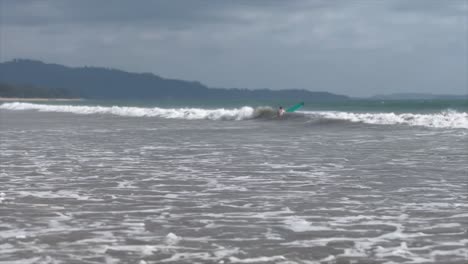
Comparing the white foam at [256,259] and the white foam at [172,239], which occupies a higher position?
the white foam at [172,239]

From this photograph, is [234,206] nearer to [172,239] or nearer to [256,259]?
[172,239]

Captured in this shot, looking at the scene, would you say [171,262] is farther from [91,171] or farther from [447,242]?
[91,171]

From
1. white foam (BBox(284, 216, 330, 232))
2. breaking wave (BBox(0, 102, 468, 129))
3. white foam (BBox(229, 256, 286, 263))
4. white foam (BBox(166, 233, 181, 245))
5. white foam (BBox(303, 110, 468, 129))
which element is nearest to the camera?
white foam (BBox(229, 256, 286, 263))

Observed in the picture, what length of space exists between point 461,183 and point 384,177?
1190 mm

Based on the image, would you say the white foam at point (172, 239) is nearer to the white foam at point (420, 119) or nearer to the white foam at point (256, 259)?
the white foam at point (256, 259)

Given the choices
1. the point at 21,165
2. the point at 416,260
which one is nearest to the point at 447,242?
the point at 416,260

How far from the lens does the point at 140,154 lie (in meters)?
14.8

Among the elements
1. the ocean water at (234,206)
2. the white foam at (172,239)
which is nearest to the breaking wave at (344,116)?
the ocean water at (234,206)

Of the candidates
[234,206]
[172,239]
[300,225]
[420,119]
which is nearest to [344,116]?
[420,119]

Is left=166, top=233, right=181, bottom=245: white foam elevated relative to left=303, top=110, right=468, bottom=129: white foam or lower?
lower

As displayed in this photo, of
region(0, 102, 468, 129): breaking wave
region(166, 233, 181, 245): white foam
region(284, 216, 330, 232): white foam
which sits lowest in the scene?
region(166, 233, 181, 245): white foam

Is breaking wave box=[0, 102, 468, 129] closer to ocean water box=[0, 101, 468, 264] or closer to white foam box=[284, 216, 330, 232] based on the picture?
ocean water box=[0, 101, 468, 264]

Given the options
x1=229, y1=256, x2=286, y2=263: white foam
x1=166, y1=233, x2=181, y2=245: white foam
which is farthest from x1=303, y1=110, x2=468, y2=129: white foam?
x1=229, y1=256, x2=286, y2=263: white foam

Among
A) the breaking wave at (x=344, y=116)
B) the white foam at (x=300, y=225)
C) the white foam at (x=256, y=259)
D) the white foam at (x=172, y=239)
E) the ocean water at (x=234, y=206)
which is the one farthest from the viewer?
the breaking wave at (x=344, y=116)
